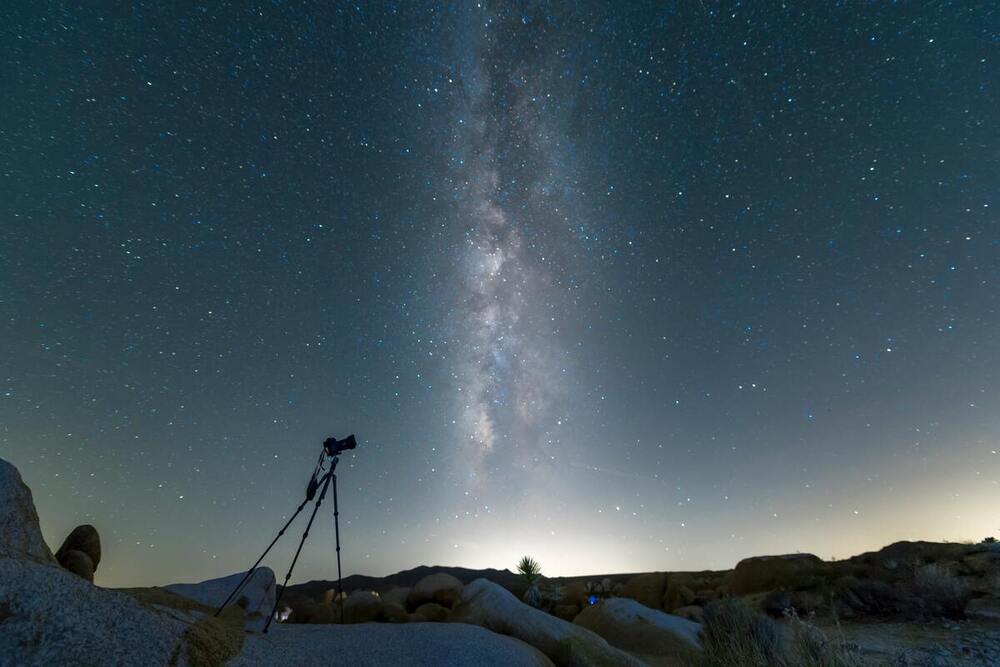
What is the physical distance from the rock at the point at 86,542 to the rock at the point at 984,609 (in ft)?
64.7

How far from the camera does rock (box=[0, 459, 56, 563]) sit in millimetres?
4883

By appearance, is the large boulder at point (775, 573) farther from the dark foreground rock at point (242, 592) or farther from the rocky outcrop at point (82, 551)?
the rocky outcrop at point (82, 551)

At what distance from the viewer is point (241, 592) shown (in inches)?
387

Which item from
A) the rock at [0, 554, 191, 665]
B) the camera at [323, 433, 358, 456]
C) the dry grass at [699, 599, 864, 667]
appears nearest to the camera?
the rock at [0, 554, 191, 665]

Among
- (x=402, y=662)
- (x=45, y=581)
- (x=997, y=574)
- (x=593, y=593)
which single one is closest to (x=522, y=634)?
(x=402, y=662)

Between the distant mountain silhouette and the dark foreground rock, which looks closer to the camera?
the dark foreground rock

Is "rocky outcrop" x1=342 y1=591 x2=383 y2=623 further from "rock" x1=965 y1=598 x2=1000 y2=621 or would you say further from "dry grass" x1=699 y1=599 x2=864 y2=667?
"rock" x1=965 y1=598 x2=1000 y2=621

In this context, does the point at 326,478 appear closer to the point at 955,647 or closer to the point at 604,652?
the point at 604,652

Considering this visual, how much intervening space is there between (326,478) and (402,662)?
2.78 meters

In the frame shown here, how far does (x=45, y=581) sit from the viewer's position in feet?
13.8

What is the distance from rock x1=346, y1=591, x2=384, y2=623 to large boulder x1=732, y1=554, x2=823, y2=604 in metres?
16.3

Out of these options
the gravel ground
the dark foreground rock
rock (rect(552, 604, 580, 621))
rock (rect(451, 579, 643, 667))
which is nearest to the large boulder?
rock (rect(552, 604, 580, 621))

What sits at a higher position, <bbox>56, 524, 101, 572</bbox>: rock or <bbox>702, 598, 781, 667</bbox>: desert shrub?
<bbox>56, 524, 101, 572</bbox>: rock

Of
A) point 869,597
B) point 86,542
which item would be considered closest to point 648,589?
point 869,597
